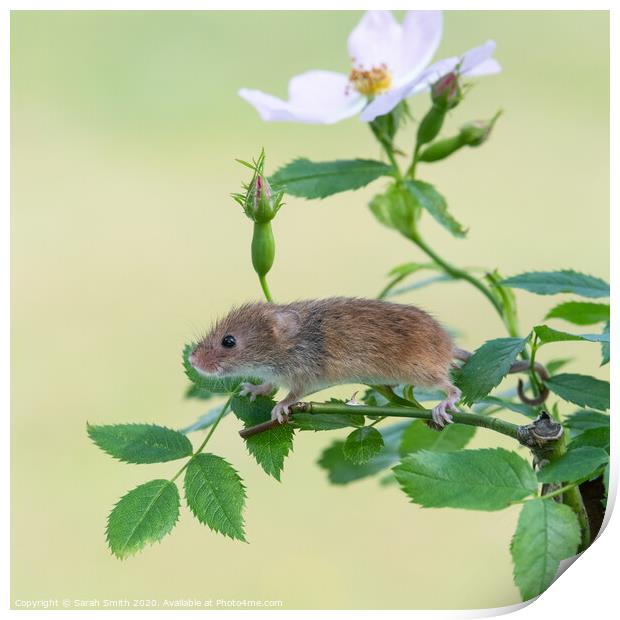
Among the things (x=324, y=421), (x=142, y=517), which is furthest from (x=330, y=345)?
(x=142, y=517)

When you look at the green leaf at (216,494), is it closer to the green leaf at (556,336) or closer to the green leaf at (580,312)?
the green leaf at (556,336)

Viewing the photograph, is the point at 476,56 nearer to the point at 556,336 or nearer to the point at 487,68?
the point at 487,68

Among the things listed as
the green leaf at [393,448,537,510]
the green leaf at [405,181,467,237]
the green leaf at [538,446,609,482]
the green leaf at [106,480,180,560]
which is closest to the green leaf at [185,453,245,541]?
the green leaf at [106,480,180,560]

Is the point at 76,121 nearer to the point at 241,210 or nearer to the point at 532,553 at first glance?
the point at 241,210

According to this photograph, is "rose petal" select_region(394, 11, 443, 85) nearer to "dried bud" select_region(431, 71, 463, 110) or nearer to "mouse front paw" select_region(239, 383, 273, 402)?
"dried bud" select_region(431, 71, 463, 110)

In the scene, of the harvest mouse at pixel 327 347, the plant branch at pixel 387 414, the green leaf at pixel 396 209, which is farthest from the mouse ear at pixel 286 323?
the green leaf at pixel 396 209

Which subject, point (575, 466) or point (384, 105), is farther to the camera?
point (384, 105)

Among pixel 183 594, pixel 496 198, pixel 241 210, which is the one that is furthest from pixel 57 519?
pixel 496 198
